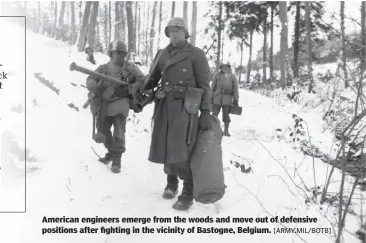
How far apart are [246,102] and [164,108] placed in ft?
33.9

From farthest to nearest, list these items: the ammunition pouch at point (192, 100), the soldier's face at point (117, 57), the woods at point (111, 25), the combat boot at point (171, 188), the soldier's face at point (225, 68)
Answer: the woods at point (111, 25) < the soldier's face at point (225, 68) < the soldier's face at point (117, 57) < the combat boot at point (171, 188) < the ammunition pouch at point (192, 100)

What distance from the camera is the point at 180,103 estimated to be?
3.75m

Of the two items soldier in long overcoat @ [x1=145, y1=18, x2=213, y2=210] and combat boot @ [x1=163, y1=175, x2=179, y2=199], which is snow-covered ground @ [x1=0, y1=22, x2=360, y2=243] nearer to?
combat boot @ [x1=163, y1=175, x2=179, y2=199]

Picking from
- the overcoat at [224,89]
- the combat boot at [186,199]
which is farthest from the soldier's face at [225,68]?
the combat boot at [186,199]

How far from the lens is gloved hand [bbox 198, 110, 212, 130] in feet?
12.4

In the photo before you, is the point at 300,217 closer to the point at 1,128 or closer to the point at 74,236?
the point at 74,236

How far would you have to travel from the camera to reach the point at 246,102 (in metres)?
13.8

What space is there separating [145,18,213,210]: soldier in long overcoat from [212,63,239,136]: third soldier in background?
452 cm

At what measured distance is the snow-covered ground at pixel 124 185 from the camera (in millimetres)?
3299

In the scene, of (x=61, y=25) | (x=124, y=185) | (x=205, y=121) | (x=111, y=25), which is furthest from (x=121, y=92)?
(x=111, y=25)

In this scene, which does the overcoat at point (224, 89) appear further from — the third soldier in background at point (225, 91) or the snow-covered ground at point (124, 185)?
the snow-covered ground at point (124, 185)

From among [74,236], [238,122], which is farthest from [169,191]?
[238,122]
